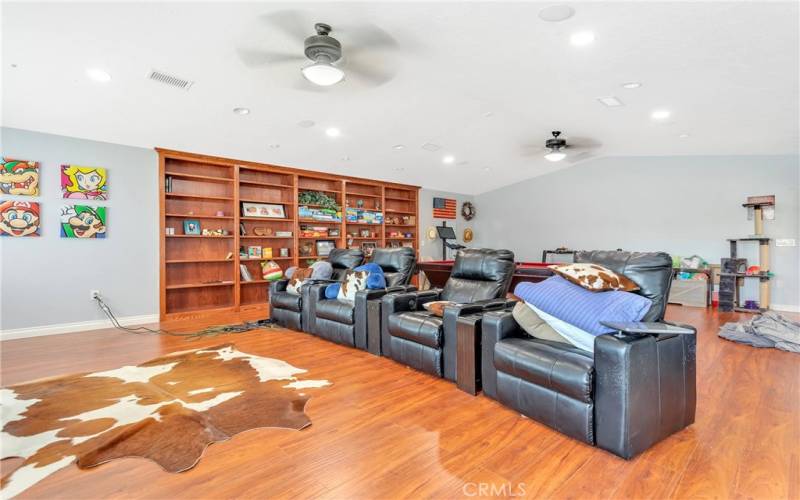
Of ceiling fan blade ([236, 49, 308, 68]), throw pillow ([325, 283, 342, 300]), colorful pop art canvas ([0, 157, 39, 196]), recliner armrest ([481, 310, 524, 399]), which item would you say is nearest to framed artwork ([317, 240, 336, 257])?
throw pillow ([325, 283, 342, 300])

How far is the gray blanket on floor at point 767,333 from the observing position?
3836 millimetres

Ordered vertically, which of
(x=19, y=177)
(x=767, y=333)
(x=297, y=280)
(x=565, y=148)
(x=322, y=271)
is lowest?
(x=767, y=333)

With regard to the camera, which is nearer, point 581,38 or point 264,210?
point 581,38

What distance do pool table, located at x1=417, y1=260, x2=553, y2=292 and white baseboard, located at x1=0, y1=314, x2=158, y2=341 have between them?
4218 mm

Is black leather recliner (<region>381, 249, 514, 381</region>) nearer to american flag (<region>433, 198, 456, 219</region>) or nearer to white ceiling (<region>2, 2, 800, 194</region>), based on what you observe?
white ceiling (<region>2, 2, 800, 194</region>)

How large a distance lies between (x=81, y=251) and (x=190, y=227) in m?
1.35

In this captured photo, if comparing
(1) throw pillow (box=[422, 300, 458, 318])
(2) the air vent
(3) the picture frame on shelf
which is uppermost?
(2) the air vent

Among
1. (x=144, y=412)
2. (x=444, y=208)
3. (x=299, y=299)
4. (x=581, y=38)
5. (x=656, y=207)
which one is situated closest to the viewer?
(x=144, y=412)

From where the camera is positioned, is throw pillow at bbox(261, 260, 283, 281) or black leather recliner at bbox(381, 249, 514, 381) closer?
black leather recliner at bbox(381, 249, 514, 381)

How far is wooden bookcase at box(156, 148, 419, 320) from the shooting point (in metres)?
5.78

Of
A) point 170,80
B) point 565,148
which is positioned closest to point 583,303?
point 170,80

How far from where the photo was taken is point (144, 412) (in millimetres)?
2469

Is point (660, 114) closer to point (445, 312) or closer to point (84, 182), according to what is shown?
point (445, 312)

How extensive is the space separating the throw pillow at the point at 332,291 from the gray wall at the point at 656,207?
238 inches
